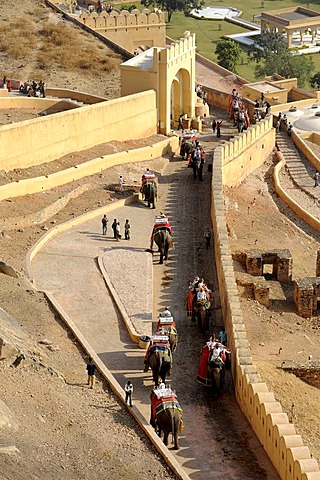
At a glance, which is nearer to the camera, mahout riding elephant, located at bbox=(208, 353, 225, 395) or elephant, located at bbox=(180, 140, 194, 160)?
mahout riding elephant, located at bbox=(208, 353, 225, 395)

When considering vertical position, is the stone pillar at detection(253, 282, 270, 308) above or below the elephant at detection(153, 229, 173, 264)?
below

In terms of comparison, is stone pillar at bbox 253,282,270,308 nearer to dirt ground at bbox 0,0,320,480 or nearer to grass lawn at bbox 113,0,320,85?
dirt ground at bbox 0,0,320,480

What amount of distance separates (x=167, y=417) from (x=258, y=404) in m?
1.52

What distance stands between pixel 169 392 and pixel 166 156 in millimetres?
18157

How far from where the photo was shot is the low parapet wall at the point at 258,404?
18.1m

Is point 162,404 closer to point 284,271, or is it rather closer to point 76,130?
point 284,271

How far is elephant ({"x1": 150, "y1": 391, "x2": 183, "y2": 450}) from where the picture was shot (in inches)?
770

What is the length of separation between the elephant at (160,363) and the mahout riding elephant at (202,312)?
2.48 metres

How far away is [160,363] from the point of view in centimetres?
2155

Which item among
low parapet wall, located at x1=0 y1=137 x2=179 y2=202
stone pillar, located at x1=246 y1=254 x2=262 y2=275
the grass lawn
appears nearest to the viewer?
stone pillar, located at x1=246 y1=254 x2=262 y2=275

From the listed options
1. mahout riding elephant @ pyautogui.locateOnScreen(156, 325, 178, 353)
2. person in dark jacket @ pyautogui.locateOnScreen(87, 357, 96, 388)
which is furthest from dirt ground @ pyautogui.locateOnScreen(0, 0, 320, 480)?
mahout riding elephant @ pyautogui.locateOnScreen(156, 325, 178, 353)

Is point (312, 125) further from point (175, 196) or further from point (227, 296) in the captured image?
point (227, 296)

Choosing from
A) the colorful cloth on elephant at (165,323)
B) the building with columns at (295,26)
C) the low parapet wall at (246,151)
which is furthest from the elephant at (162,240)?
the building with columns at (295,26)

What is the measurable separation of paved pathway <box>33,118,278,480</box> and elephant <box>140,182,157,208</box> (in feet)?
0.88
